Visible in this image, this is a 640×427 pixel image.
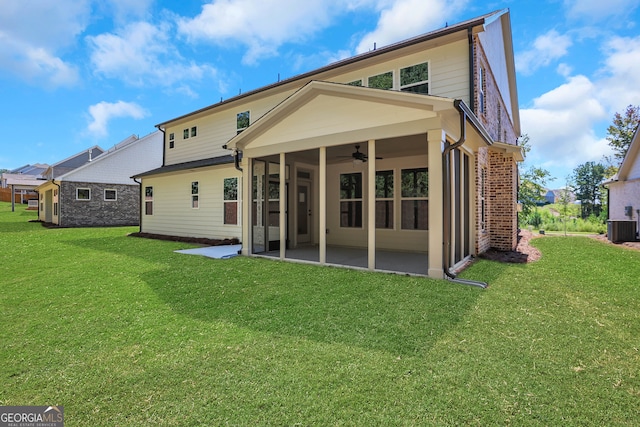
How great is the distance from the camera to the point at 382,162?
371 inches

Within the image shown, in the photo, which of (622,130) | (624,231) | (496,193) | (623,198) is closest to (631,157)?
(623,198)

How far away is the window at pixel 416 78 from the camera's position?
836cm

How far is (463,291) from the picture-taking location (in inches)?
189

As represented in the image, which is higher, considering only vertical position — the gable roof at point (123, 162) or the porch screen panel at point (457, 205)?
the gable roof at point (123, 162)

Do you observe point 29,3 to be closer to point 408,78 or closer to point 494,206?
point 408,78

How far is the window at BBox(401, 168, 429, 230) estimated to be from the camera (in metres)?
8.78

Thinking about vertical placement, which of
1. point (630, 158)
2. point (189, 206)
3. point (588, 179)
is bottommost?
point (189, 206)

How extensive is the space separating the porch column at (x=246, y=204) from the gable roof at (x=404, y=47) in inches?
168

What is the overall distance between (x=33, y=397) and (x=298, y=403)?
198cm

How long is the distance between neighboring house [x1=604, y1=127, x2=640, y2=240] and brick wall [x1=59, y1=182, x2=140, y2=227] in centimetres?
2774

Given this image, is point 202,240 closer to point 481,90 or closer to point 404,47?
point 404,47

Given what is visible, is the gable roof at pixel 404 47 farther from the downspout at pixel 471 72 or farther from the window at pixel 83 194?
the window at pixel 83 194

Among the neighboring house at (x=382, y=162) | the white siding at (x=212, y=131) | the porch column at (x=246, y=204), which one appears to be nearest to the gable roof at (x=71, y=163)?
the white siding at (x=212, y=131)

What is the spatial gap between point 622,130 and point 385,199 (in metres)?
29.1
